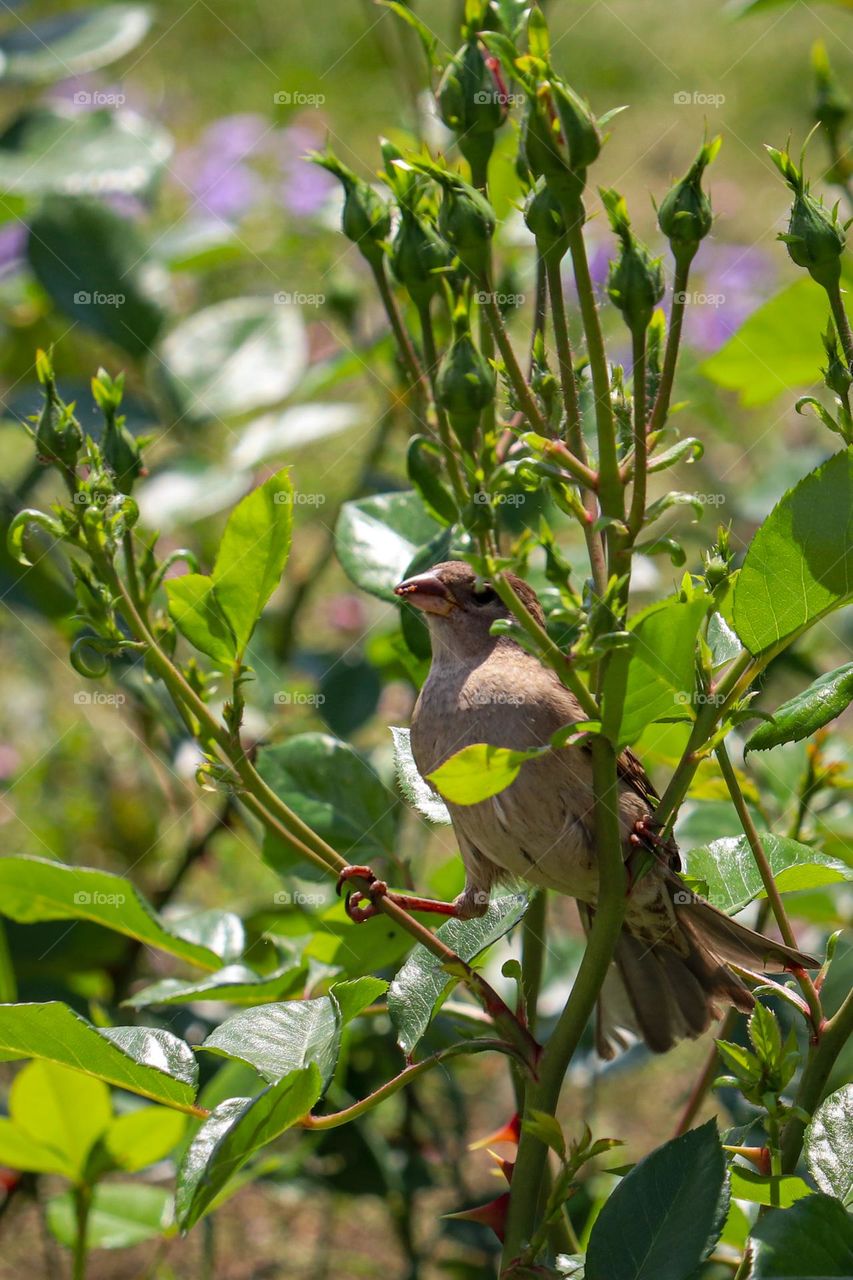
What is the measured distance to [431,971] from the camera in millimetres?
1387

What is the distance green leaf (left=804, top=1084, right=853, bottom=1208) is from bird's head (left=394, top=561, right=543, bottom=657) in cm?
82

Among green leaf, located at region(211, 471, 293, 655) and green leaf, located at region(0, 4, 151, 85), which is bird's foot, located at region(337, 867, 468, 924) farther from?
green leaf, located at region(0, 4, 151, 85)

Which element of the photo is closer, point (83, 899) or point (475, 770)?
point (475, 770)

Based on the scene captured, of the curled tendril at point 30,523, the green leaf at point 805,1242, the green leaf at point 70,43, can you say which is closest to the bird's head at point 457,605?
the curled tendril at point 30,523

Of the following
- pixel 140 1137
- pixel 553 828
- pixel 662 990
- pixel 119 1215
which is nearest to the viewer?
pixel 553 828

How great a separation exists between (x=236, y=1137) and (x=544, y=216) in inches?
31.3

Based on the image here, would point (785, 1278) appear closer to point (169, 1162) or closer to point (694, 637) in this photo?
point (694, 637)

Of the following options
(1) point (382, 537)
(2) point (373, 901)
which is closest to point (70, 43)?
(1) point (382, 537)

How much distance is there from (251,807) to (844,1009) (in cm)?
Answer: 62

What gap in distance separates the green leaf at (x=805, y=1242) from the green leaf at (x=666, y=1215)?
6 cm

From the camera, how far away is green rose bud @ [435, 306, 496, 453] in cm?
109

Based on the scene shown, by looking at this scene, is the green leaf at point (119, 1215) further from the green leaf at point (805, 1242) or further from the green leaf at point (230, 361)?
the green leaf at point (230, 361)

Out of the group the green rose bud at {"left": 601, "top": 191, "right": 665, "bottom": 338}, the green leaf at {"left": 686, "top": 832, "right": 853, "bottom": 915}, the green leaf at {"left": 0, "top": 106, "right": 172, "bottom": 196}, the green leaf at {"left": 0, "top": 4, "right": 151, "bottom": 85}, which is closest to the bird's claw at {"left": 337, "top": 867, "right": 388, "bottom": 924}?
the green leaf at {"left": 686, "top": 832, "right": 853, "bottom": 915}

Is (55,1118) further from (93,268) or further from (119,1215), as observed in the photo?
(93,268)
